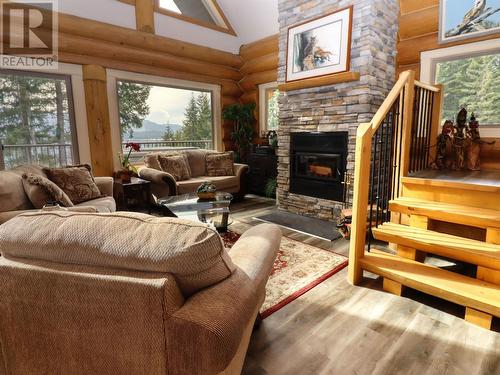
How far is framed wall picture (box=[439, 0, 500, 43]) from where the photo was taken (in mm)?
2973

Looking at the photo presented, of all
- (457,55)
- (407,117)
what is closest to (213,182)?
(407,117)

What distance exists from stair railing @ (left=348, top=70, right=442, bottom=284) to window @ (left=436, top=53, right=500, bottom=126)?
0.47 metres

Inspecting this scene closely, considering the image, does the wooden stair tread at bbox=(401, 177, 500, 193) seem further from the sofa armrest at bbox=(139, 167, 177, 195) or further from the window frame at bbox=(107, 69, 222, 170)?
the window frame at bbox=(107, 69, 222, 170)

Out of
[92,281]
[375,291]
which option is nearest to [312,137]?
[375,291]

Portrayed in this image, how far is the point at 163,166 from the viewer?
452 cm

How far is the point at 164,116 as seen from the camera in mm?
5344

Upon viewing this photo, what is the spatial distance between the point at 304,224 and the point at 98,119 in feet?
11.3

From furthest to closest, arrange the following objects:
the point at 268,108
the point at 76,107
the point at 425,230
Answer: the point at 268,108, the point at 76,107, the point at 425,230

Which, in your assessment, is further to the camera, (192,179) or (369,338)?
(192,179)

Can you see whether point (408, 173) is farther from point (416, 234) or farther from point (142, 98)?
point (142, 98)

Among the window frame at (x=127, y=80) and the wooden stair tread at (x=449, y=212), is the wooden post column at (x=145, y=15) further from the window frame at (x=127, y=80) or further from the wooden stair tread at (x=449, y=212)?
the wooden stair tread at (x=449, y=212)

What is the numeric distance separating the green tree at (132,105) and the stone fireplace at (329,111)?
2456 mm

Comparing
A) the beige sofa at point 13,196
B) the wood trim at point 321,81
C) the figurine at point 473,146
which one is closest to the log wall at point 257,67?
the wood trim at point 321,81

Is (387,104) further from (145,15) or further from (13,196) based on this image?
(145,15)
